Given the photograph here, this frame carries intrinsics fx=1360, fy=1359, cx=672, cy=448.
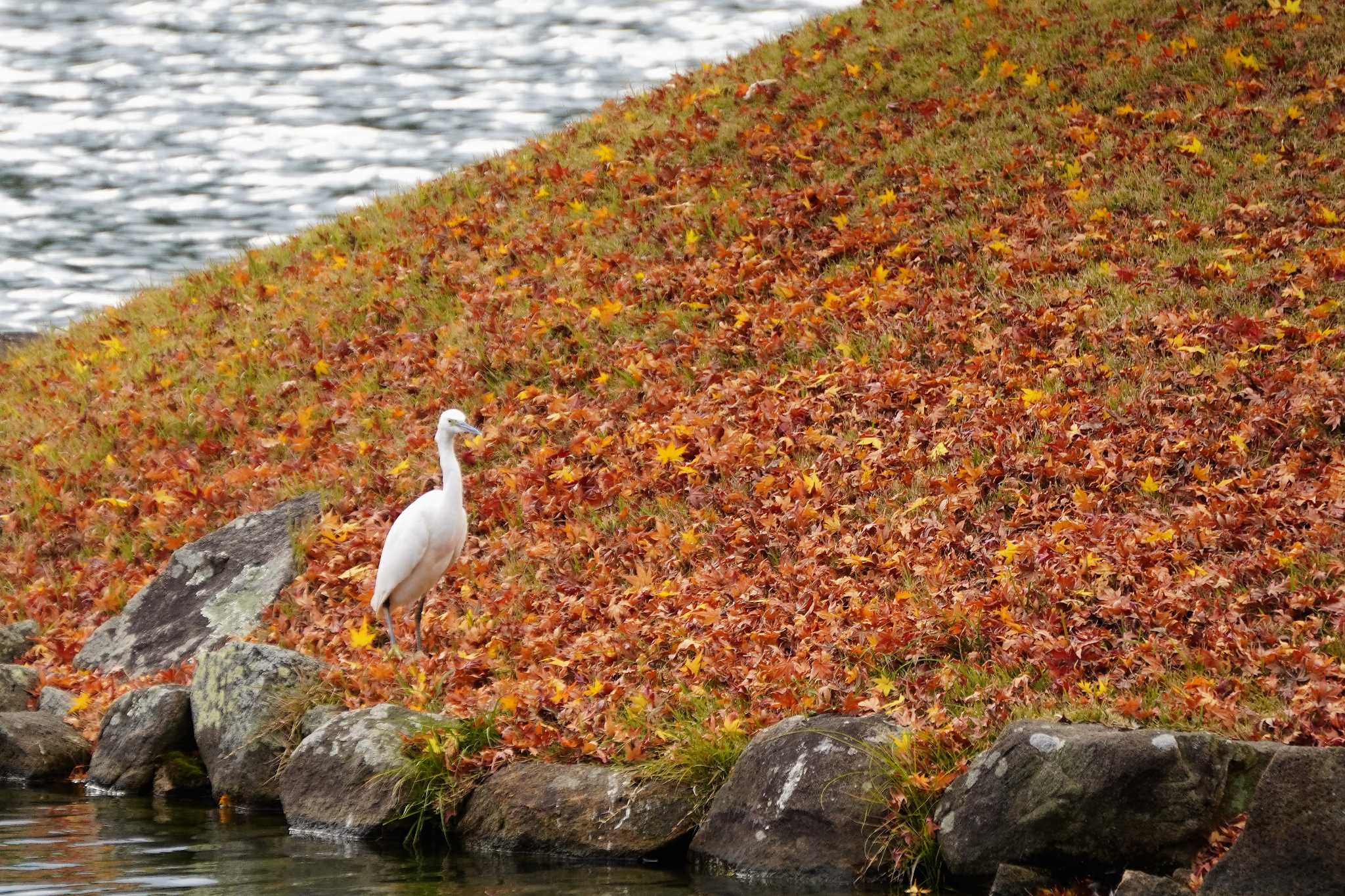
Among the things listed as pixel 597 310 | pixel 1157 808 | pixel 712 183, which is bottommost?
pixel 1157 808

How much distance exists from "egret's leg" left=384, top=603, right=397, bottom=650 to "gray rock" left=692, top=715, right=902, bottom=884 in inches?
134

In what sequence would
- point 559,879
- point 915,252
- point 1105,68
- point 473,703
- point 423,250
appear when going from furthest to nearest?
point 423,250 < point 1105,68 < point 915,252 < point 473,703 < point 559,879

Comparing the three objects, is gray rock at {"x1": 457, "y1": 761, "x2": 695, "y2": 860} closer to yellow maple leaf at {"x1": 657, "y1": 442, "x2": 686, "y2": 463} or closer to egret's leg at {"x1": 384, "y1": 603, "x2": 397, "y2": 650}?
Answer: egret's leg at {"x1": 384, "y1": 603, "x2": 397, "y2": 650}

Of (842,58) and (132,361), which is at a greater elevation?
(842,58)

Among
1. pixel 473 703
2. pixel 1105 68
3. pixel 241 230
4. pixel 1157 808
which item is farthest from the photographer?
pixel 241 230

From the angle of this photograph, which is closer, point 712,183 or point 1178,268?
point 1178,268

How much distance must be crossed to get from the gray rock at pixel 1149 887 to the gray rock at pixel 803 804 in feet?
4.38

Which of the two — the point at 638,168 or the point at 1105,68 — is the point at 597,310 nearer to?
the point at 638,168

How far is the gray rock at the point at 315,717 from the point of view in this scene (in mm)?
8852

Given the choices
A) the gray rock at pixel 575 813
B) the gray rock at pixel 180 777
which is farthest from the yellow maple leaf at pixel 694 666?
the gray rock at pixel 180 777

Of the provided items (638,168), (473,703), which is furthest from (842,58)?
(473,703)

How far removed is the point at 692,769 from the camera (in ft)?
23.7

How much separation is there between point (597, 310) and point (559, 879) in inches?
304

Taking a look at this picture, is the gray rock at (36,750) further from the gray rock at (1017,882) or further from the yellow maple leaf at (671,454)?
the gray rock at (1017,882)
